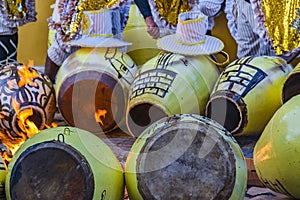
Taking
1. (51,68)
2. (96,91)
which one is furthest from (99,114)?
(51,68)

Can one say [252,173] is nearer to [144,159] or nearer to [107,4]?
[144,159]

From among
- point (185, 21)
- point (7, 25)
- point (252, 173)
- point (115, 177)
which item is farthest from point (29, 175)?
point (7, 25)

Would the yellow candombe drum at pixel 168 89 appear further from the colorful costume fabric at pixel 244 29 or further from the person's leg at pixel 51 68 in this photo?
the person's leg at pixel 51 68

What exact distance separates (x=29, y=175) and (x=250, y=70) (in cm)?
102

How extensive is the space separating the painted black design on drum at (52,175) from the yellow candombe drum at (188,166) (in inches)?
5.0

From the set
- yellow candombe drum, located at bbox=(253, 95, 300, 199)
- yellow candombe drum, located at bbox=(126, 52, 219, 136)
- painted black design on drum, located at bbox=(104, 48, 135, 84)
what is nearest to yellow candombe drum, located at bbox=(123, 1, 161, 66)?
painted black design on drum, located at bbox=(104, 48, 135, 84)

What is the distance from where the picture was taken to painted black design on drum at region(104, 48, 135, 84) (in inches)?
93.7

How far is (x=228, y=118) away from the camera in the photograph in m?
2.21

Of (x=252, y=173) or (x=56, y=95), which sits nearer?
(x=252, y=173)

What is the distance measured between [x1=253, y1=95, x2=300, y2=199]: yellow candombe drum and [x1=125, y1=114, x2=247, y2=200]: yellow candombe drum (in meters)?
0.17

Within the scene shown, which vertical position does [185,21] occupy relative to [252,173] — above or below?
above

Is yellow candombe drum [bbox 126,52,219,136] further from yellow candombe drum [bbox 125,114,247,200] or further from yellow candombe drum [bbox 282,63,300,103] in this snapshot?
yellow candombe drum [bbox 125,114,247,200]

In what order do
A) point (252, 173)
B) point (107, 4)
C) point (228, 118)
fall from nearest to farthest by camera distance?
point (252, 173)
point (228, 118)
point (107, 4)

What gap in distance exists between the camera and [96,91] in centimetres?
233
